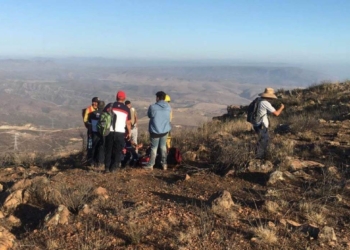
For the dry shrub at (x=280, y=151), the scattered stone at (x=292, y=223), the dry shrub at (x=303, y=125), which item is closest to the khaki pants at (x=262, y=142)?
the dry shrub at (x=280, y=151)

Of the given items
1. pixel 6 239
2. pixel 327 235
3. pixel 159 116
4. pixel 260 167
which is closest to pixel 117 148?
pixel 159 116

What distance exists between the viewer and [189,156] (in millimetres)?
7727

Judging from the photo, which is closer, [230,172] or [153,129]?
[230,172]

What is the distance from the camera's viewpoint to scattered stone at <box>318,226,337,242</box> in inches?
150

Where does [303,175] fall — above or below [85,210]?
Answer: above

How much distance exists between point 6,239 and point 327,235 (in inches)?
145

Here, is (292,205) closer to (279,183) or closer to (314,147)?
(279,183)

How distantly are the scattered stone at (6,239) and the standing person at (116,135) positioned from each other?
3.03m

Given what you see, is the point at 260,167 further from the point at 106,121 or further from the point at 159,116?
the point at 106,121

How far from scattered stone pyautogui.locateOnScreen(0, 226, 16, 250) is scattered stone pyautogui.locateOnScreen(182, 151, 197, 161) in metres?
4.31

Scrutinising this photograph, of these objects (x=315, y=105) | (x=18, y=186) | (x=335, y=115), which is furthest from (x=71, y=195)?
(x=315, y=105)

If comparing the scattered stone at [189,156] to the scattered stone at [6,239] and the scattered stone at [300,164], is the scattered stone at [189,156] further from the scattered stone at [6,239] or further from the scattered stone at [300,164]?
the scattered stone at [6,239]

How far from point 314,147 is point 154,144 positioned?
3527 mm

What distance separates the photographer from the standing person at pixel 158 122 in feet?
22.8
